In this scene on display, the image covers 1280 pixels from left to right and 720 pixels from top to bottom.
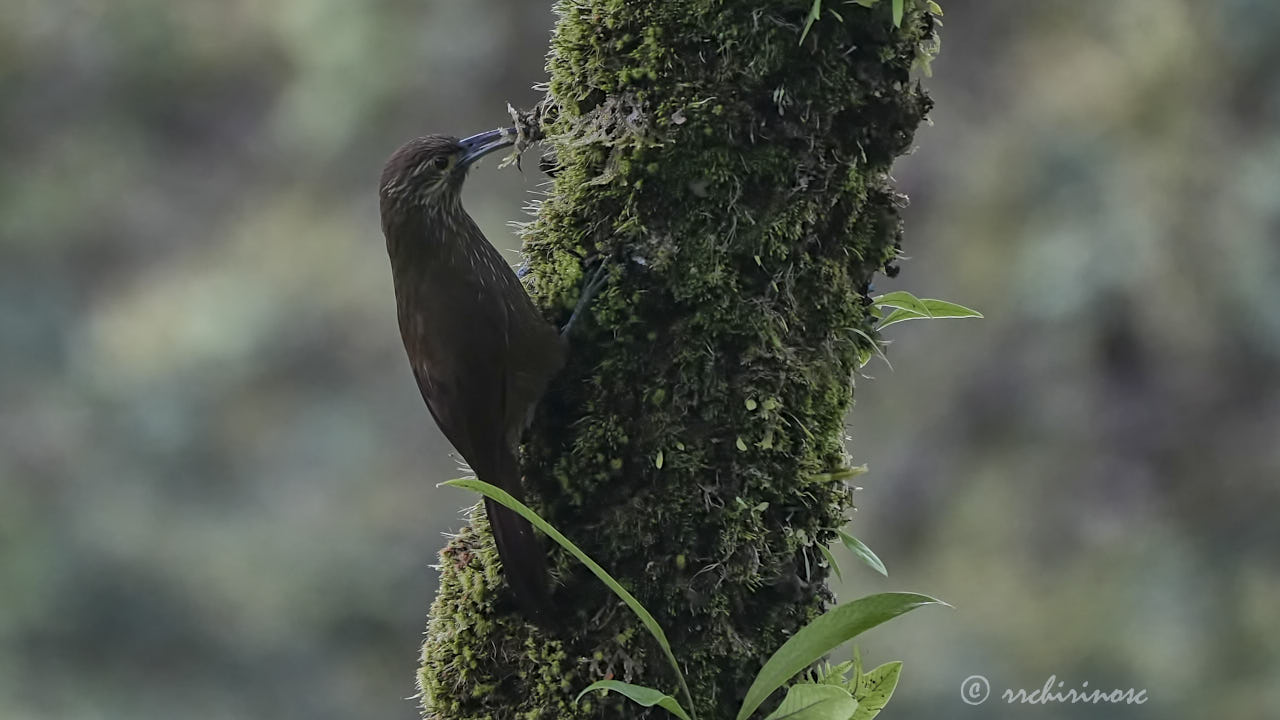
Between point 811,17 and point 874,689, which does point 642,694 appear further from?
point 811,17

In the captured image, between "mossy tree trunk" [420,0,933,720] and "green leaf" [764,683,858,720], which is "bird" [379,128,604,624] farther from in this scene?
"green leaf" [764,683,858,720]

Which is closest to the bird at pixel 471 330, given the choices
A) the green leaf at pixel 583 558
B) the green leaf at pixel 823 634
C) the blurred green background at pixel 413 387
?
the green leaf at pixel 583 558

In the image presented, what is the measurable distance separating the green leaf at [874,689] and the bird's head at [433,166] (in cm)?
96

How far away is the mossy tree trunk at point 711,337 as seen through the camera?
151cm

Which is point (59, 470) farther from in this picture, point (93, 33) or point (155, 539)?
point (93, 33)

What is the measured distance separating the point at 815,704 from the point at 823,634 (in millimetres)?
90

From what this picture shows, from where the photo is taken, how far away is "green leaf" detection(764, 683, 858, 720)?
1.37 m

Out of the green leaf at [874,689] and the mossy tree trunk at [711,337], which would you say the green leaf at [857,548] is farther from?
the green leaf at [874,689]

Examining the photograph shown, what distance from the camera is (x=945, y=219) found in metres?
5.53

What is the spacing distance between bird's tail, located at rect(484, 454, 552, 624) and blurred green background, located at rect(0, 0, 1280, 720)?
3.61 m

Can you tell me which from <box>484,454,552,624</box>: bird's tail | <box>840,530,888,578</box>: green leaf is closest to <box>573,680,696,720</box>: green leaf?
<box>484,454,552,624</box>: bird's tail

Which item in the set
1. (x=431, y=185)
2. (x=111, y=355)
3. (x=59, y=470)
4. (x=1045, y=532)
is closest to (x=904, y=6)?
(x=431, y=185)

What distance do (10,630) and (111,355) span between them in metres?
1.38

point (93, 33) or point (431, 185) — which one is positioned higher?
point (93, 33)
